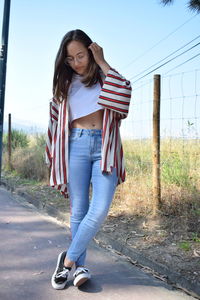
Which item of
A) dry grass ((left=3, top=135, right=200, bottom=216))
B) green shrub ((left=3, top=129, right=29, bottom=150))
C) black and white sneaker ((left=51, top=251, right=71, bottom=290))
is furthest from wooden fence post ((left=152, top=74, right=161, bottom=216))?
green shrub ((left=3, top=129, right=29, bottom=150))

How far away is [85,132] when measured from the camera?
9.31 ft

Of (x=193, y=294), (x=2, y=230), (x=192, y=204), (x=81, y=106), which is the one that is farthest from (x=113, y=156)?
(x=2, y=230)

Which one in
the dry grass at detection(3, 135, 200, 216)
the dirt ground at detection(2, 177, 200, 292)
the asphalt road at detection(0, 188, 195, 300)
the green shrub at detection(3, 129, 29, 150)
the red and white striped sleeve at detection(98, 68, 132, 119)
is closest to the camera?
the red and white striped sleeve at detection(98, 68, 132, 119)

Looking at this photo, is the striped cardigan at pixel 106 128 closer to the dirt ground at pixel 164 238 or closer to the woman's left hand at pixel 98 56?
the woman's left hand at pixel 98 56

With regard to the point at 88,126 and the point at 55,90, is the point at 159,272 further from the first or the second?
the point at 55,90

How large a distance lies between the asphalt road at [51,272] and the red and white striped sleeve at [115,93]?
1.51 metres

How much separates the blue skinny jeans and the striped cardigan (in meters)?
0.07

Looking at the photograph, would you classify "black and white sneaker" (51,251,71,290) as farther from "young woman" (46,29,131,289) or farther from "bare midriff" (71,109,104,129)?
"bare midriff" (71,109,104,129)

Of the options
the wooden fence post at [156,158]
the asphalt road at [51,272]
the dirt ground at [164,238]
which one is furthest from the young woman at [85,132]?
the wooden fence post at [156,158]

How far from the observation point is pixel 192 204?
15.7ft

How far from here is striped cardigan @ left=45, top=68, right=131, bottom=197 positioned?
8.81ft

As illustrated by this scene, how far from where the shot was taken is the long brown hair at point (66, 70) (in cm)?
279

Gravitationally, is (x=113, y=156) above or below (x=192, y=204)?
above

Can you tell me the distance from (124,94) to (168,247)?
209cm
